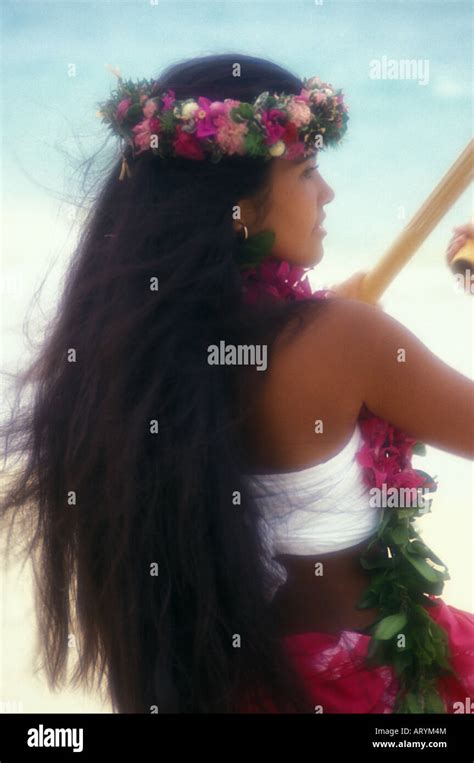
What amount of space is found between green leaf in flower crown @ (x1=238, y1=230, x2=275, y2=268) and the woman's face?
1cm

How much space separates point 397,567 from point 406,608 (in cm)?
7

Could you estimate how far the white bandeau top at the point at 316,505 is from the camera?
1.73m

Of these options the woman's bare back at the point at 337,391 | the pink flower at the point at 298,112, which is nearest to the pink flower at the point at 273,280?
the woman's bare back at the point at 337,391

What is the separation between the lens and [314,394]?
170 cm

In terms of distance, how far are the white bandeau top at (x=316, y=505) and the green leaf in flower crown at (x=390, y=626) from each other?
15 centimetres

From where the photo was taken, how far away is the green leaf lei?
1767 mm

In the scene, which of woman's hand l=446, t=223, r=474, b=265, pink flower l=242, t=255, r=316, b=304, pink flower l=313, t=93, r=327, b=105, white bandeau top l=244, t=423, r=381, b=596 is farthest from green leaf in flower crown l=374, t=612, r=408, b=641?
pink flower l=313, t=93, r=327, b=105

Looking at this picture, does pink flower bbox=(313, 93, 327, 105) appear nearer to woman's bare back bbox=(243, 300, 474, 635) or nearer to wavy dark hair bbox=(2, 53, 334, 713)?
wavy dark hair bbox=(2, 53, 334, 713)

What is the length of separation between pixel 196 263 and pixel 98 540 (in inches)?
21.9

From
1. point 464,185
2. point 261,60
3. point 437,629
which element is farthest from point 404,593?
point 261,60

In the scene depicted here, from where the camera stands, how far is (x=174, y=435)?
5.82 feet

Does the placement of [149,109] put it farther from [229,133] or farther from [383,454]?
[383,454]

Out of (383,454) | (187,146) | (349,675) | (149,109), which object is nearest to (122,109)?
(149,109)

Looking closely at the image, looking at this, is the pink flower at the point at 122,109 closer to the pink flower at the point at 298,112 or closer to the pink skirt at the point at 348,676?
the pink flower at the point at 298,112
